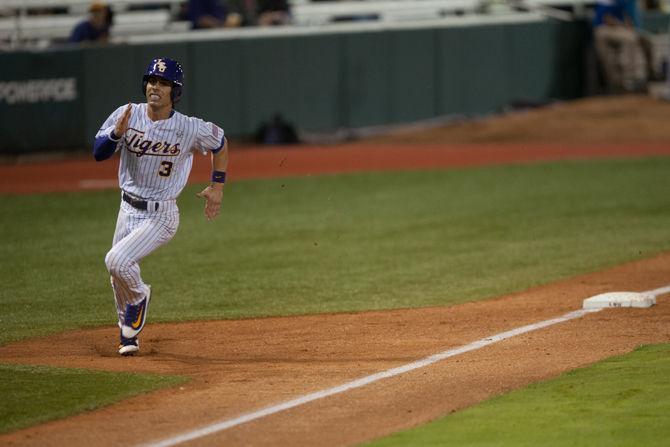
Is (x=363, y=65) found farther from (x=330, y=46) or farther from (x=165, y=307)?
(x=165, y=307)

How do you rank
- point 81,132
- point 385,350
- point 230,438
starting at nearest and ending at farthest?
point 230,438, point 385,350, point 81,132

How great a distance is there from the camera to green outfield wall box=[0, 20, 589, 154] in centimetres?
2006

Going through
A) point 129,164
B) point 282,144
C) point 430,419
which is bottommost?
point 282,144

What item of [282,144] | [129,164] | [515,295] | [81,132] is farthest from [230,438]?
[282,144]

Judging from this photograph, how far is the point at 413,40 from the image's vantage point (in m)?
23.8

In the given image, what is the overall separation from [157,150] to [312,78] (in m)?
15.0

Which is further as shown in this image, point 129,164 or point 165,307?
point 165,307

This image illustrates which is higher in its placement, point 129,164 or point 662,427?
point 129,164

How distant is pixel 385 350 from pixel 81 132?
43.7 ft

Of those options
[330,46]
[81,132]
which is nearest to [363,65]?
[330,46]

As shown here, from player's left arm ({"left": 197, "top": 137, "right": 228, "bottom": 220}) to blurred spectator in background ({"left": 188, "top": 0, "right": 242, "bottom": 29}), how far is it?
1396cm

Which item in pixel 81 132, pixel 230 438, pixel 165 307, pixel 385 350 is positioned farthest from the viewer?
pixel 81 132

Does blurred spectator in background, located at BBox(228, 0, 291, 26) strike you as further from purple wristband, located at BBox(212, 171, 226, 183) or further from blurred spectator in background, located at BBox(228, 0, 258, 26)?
purple wristband, located at BBox(212, 171, 226, 183)

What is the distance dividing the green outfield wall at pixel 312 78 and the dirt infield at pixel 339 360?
1118 centimetres
